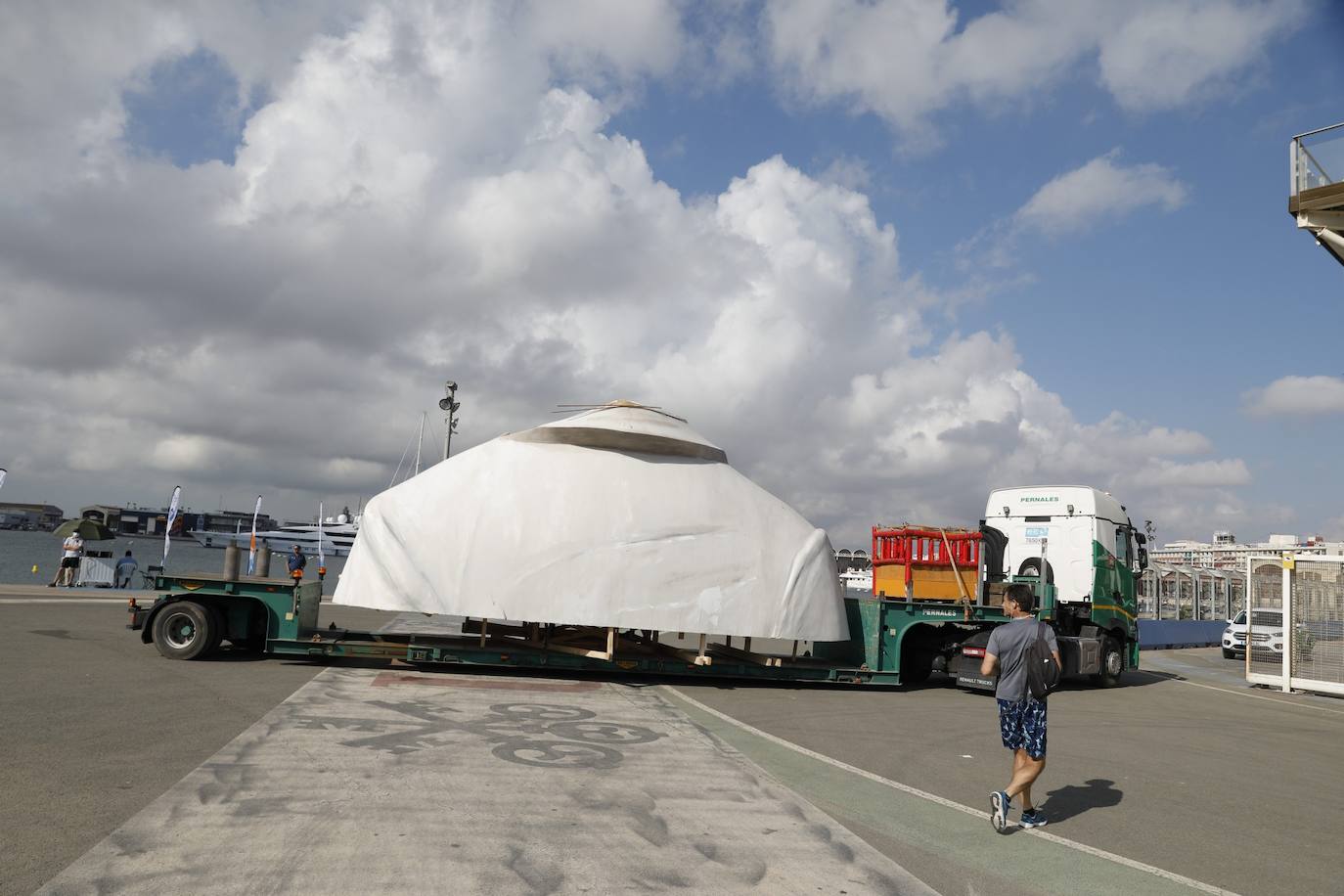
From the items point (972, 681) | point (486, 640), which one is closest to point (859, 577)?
point (972, 681)

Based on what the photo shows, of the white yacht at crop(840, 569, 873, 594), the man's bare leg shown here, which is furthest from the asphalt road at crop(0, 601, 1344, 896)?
the white yacht at crop(840, 569, 873, 594)

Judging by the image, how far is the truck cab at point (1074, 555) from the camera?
1666 centimetres

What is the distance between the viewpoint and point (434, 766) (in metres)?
6.95

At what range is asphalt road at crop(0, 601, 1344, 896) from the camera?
219 inches

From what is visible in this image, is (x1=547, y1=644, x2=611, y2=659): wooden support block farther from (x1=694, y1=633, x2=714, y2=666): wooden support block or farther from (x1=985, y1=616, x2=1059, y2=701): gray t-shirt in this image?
(x1=985, y1=616, x2=1059, y2=701): gray t-shirt

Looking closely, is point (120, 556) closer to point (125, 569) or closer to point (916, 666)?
point (125, 569)

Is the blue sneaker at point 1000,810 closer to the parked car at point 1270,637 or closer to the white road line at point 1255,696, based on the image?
the white road line at point 1255,696

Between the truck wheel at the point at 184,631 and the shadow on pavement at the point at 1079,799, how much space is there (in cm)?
1097

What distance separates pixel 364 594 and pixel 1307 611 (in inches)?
727

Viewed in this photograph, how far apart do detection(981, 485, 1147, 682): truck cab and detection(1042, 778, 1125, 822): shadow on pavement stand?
8591mm

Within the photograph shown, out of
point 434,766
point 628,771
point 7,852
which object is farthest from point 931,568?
point 7,852

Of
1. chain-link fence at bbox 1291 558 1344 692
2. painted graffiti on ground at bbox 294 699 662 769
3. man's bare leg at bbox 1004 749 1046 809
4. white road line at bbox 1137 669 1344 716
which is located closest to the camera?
man's bare leg at bbox 1004 749 1046 809

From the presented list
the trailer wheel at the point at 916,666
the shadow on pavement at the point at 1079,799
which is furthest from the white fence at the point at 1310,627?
the shadow on pavement at the point at 1079,799

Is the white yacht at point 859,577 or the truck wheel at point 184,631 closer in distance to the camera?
the truck wheel at point 184,631
